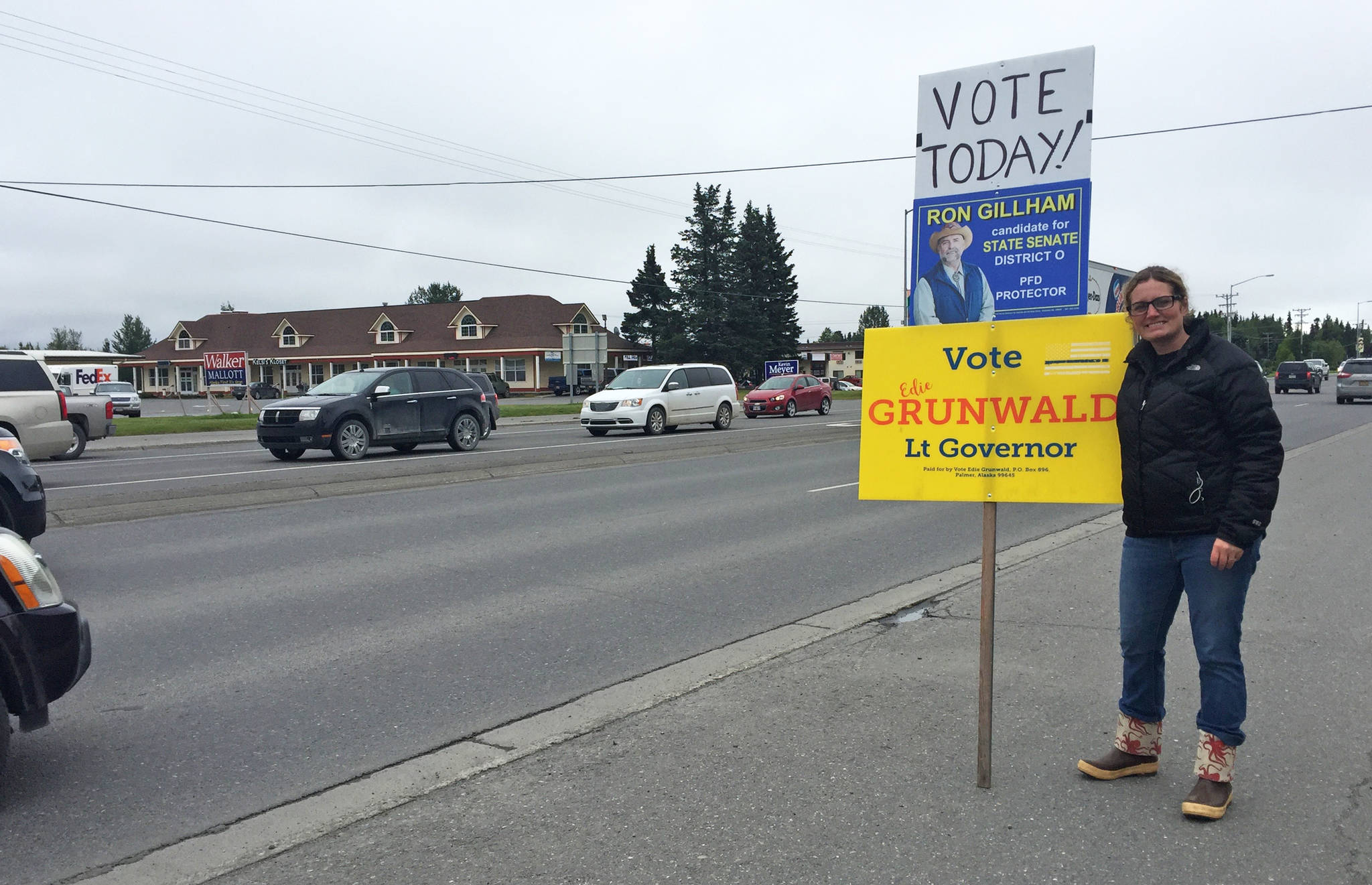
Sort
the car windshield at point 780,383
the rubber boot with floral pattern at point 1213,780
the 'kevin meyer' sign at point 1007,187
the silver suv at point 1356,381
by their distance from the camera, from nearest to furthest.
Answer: the rubber boot with floral pattern at point 1213,780, the 'kevin meyer' sign at point 1007,187, the car windshield at point 780,383, the silver suv at point 1356,381

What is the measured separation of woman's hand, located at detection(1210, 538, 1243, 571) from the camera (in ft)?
11.5

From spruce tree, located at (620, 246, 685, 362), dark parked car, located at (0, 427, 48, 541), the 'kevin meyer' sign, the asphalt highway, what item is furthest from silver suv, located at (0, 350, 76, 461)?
spruce tree, located at (620, 246, 685, 362)

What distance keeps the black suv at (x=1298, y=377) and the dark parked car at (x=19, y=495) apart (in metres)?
60.3

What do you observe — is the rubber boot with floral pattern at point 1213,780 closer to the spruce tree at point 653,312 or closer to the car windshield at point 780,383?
the car windshield at point 780,383

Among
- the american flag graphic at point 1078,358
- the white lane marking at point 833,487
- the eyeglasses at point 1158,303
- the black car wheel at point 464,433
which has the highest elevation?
the eyeglasses at point 1158,303

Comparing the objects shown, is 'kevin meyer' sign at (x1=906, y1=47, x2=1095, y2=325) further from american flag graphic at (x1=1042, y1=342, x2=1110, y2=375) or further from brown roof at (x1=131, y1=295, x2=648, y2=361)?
brown roof at (x1=131, y1=295, x2=648, y2=361)

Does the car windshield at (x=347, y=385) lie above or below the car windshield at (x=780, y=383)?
above

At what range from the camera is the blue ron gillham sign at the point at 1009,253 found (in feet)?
22.8

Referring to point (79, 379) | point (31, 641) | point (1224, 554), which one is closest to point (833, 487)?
point (1224, 554)

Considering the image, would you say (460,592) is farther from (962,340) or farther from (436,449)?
(436,449)

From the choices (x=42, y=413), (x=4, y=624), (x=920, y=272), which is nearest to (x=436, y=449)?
(x=42, y=413)

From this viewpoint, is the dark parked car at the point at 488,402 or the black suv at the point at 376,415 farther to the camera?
the dark parked car at the point at 488,402

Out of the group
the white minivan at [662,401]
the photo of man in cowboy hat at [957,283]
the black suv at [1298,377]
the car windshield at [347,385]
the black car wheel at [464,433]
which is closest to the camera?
the photo of man in cowboy hat at [957,283]

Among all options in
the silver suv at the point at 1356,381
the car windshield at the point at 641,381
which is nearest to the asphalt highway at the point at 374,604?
the car windshield at the point at 641,381
